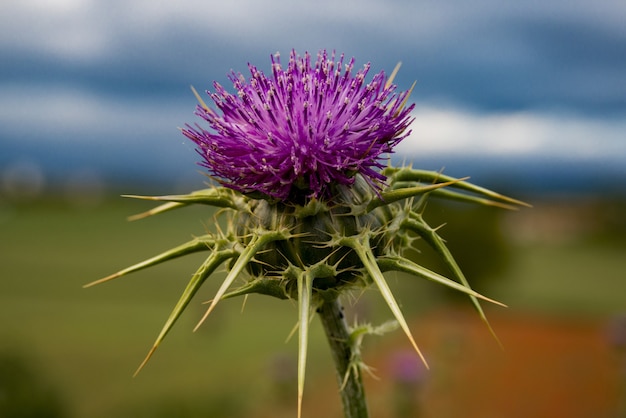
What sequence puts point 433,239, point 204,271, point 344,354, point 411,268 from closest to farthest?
point 411,268, point 204,271, point 433,239, point 344,354

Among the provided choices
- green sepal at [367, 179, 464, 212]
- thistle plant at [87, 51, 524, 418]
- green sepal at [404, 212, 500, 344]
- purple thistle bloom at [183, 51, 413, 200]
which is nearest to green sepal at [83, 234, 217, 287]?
thistle plant at [87, 51, 524, 418]

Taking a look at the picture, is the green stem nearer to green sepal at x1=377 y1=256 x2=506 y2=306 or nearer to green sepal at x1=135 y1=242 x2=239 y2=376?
green sepal at x1=377 y1=256 x2=506 y2=306

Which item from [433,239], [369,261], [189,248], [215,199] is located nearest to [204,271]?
[189,248]

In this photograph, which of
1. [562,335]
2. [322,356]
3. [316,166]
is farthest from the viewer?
[562,335]

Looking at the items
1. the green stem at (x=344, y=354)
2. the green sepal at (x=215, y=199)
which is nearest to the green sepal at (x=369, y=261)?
the green stem at (x=344, y=354)

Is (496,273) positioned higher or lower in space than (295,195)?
lower

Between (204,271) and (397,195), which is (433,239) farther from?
(204,271)

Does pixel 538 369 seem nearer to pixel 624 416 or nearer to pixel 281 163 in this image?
pixel 624 416

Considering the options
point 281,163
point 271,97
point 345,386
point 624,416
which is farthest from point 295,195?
point 624,416
